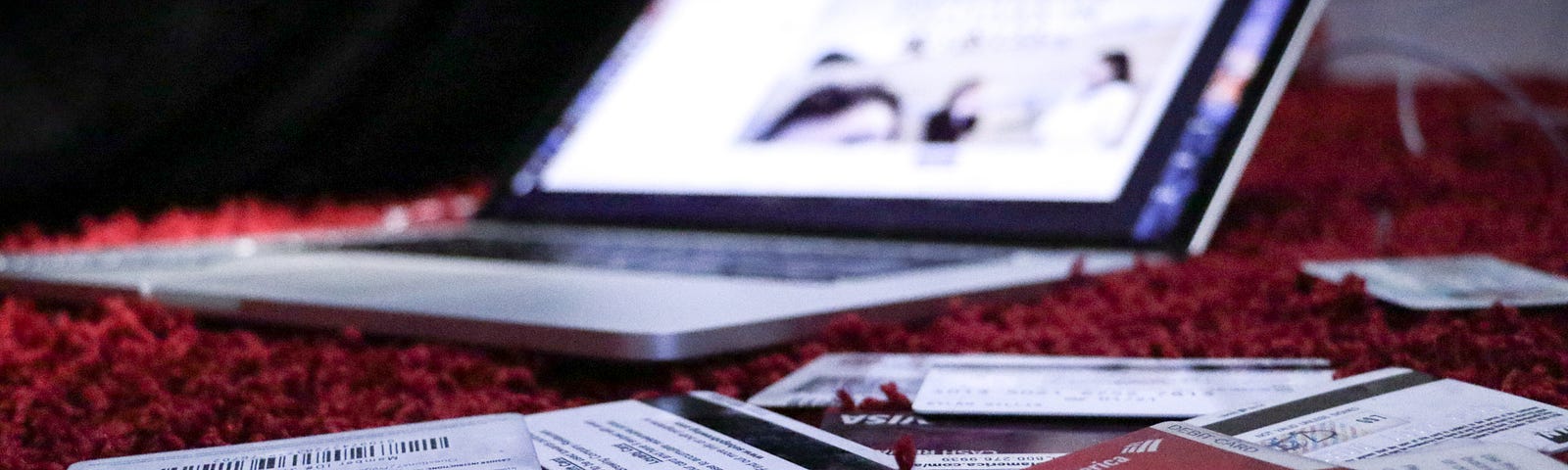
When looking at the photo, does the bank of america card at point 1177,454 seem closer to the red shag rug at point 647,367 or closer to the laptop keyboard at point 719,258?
the red shag rug at point 647,367

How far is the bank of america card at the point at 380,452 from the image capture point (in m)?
0.35

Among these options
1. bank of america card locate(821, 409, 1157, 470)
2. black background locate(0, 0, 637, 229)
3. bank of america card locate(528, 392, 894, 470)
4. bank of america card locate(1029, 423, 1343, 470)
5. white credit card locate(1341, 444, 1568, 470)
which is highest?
black background locate(0, 0, 637, 229)

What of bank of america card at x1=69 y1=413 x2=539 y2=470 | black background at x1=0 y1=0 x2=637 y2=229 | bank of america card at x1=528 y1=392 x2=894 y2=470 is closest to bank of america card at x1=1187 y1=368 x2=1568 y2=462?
bank of america card at x1=528 y1=392 x2=894 y2=470

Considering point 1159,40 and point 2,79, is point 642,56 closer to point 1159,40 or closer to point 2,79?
point 1159,40

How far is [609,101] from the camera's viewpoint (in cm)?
101

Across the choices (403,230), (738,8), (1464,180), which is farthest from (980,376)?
(1464,180)

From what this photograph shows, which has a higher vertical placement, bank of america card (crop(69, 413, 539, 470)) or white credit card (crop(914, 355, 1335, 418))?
bank of america card (crop(69, 413, 539, 470))

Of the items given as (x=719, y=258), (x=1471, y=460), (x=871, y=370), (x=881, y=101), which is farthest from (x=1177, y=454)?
(x=881, y=101)

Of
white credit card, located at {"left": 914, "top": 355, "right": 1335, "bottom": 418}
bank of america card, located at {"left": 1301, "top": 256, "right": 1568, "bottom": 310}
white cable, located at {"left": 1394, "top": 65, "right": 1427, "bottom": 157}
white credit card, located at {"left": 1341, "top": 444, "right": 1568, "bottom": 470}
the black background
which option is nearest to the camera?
white credit card, located at {"left": 1341, "top": 444, "right": 1568, "bottom": 470}

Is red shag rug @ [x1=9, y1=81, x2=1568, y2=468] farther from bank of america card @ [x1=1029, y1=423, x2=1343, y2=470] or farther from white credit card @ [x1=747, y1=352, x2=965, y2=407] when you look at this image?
bank of america card @ [x1=1029, y1=423, x2=1343, y2=470]

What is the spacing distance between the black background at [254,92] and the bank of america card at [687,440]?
2.21ft

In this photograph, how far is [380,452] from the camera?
0.36m

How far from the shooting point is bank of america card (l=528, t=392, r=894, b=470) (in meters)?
0.35

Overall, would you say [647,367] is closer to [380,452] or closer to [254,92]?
[380,452]
